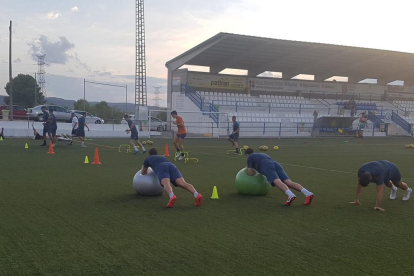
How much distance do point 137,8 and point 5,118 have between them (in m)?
37.6

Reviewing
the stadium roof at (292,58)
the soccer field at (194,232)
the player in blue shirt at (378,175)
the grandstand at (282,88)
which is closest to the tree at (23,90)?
the stadium roof at (292,58)

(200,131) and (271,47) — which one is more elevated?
(271,47)

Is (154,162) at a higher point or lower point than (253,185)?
higher

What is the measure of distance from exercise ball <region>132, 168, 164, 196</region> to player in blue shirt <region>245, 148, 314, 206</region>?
1.97 metres

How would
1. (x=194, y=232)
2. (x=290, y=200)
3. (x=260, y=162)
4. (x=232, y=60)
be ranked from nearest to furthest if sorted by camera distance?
(x=194, y=232) < (x=290, y=200) < (x=260, y=162) < (x=232, y=60)

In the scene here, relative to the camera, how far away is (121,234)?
596 cm

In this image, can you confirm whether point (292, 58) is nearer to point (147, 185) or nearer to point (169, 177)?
point (147, 185)

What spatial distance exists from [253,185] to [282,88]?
133ft

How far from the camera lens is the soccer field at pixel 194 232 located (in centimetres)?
477

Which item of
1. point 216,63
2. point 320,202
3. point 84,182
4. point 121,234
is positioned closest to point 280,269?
point 121,234

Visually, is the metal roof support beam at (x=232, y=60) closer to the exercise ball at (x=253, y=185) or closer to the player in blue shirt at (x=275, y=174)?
the exercise ball at (x=253, y=185)

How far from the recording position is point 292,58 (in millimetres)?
44625

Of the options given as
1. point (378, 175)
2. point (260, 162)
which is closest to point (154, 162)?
point (260, 162)

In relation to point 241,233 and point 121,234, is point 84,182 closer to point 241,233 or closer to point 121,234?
point 121,234
